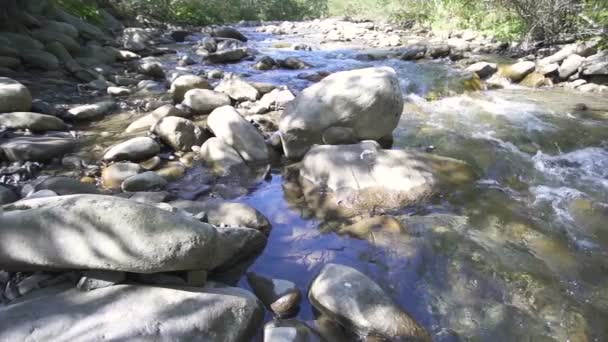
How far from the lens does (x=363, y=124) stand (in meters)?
4.78

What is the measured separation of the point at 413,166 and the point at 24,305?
3248mm

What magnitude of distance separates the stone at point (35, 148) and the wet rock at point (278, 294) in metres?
2.97

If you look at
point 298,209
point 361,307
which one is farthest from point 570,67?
point 361,307

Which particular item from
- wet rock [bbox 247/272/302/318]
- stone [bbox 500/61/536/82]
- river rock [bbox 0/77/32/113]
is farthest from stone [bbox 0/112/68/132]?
stone [bbox 500/61/536/82]

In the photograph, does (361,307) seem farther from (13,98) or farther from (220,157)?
(13,98)

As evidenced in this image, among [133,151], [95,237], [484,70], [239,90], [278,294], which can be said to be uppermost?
[95,237]

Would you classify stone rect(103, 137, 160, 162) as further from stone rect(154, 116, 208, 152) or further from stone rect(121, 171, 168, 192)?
stone rect(121, 171, 168, 192)

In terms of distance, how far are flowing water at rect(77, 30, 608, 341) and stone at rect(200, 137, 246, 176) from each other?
0.18 metres

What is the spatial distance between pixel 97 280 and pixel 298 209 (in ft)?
6.26

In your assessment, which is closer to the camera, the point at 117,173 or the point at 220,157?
the point at 117,173

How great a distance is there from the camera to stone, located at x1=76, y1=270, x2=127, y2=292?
7.33 feet

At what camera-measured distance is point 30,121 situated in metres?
4.98

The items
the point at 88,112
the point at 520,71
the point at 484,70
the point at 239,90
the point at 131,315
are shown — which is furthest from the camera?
the point at 484,70

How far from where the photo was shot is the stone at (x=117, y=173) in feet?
13.1
